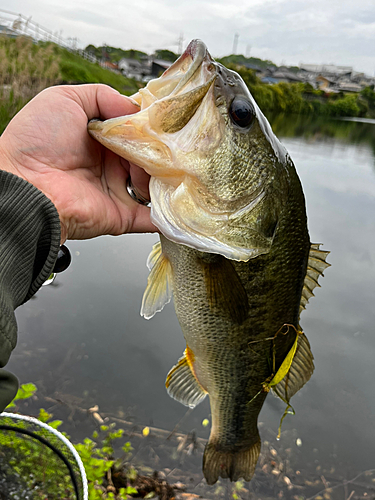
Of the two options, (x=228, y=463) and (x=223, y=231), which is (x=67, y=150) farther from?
(x=228, y=463)

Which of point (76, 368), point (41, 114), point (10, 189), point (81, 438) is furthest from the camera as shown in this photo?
point (76, 368)

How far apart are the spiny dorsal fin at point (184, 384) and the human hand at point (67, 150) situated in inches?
34.5

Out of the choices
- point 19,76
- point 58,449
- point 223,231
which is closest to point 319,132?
point 19,76

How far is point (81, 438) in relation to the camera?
300 centimetres

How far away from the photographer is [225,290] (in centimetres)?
151

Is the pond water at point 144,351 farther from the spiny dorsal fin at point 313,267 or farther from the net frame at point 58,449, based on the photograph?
the spiny dorsal fin at point 313,267

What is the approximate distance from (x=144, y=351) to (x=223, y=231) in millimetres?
3099

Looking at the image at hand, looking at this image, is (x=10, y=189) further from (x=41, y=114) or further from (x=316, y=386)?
(x=316, y=386)

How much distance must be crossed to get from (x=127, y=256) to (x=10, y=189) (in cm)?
425

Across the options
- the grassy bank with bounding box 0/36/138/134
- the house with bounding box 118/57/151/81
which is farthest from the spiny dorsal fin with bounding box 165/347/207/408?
the house with bounding box 118/57/151/81

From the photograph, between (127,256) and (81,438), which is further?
(127,256)

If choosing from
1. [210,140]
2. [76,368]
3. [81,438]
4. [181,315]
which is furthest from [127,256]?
[210,140]

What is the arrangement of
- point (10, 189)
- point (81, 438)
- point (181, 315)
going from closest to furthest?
point (10, 189)
point (181, 315)
point (81, 438)

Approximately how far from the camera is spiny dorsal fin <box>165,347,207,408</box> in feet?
6.29
